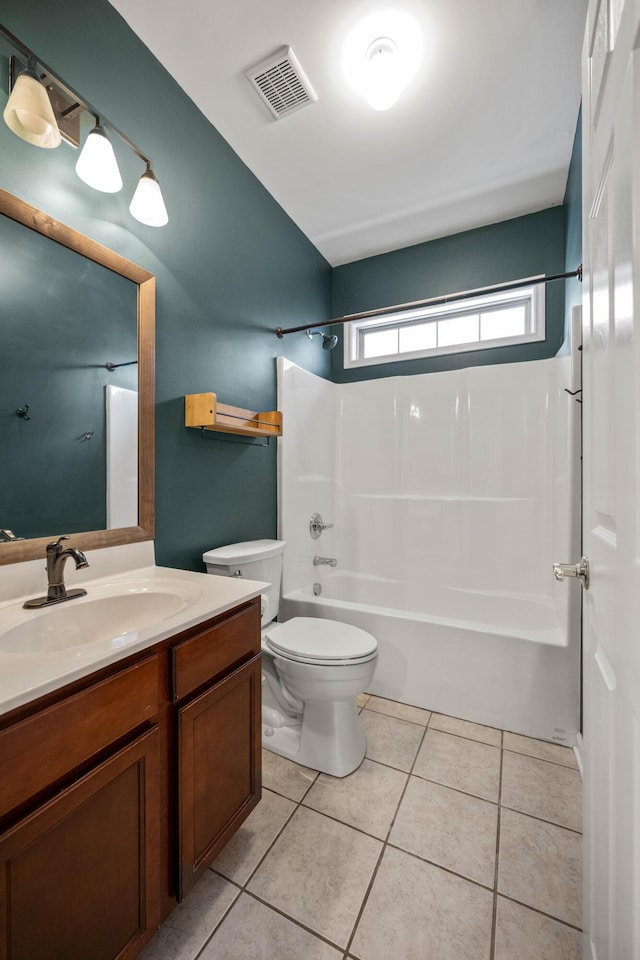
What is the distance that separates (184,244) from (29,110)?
71 cm

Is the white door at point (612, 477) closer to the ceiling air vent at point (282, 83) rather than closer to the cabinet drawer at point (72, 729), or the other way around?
the cabinet drawer at point (72, 729)

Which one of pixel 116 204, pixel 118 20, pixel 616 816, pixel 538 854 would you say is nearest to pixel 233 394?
pixel 116 204

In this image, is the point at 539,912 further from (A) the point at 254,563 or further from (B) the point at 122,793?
(A) the point at 254,563

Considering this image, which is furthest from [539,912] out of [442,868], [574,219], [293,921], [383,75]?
[383,75]

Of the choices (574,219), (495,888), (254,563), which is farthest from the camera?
(574,219)

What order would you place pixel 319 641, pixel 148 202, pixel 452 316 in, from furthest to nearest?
pixel 452 316, pixel 319 641, pixel 148 202

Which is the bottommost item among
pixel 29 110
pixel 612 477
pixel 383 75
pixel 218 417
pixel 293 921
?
pixel 293 921

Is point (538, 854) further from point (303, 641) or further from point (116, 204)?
point (116, 204)

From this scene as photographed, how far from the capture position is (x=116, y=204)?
1393mm

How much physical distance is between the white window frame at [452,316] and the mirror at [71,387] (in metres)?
1.50

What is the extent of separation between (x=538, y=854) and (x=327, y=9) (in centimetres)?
292

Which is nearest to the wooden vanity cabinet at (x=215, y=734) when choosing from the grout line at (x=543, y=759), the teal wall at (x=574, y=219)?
the grout line at (x=543, y=759)

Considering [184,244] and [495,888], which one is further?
[184,244]

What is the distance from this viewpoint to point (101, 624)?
3.59 ft
